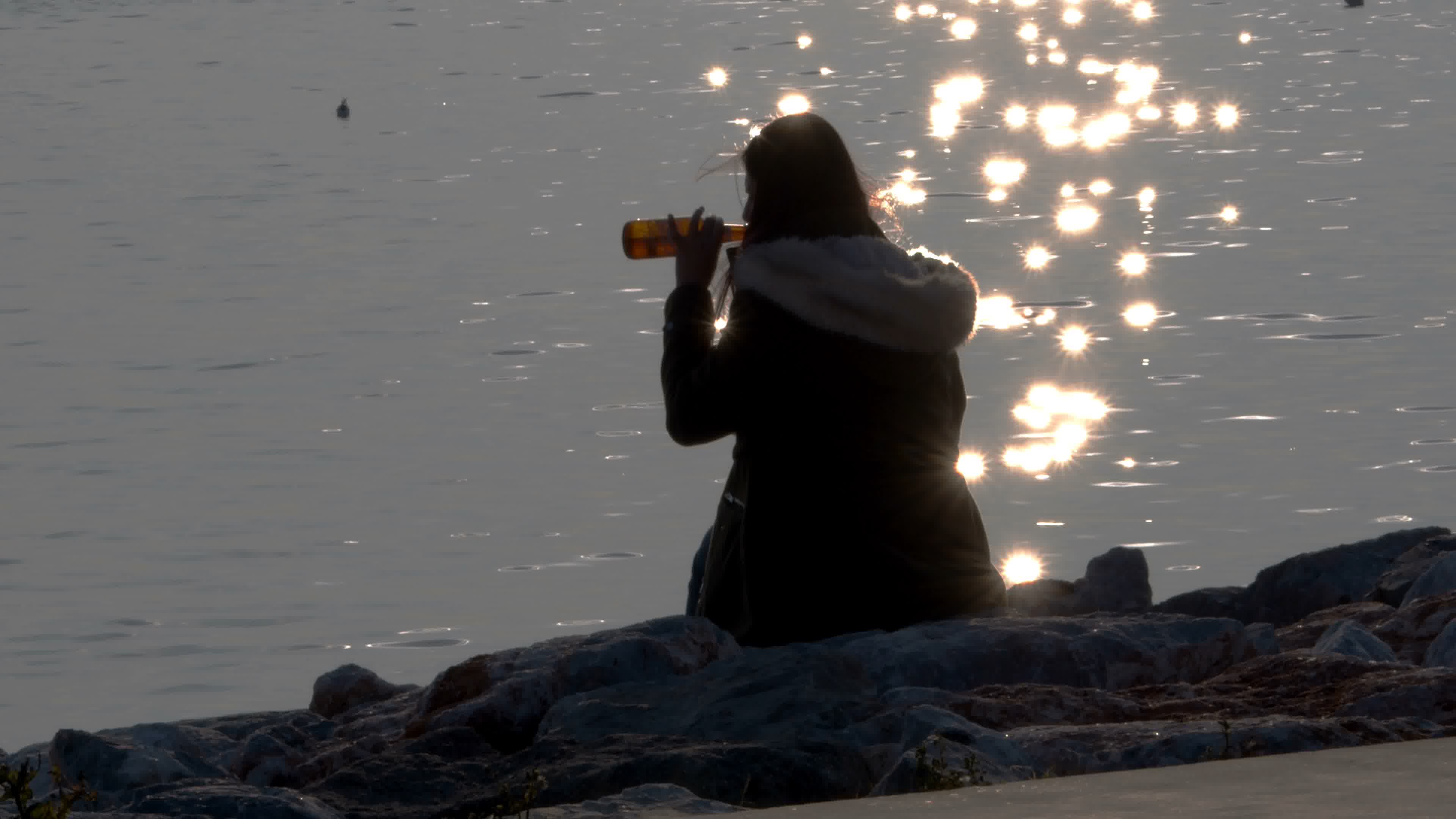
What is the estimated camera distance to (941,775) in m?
4.02

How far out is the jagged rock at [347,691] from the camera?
723 centimetres

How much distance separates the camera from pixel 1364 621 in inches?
254

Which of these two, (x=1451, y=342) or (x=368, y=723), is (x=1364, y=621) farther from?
(x=1451, y=342)

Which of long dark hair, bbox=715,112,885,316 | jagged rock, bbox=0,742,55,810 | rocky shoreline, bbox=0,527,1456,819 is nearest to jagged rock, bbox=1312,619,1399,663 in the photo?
rocky shoreline, bbox=0,527,1456,819

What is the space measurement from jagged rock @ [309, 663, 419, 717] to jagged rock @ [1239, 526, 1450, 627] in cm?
273

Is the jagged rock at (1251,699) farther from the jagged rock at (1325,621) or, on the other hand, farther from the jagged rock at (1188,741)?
the jagged rock at (1325,621)

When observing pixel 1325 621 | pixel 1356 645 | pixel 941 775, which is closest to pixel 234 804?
pixel 941 775

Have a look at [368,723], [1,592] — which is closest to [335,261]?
[1,592]

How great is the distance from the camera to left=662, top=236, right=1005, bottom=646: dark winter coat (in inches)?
207

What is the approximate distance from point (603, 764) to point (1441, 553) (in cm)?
315

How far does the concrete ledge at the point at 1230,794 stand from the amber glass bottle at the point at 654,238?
2125 mm

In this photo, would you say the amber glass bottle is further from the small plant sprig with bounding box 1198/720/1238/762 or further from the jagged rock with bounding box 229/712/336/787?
the small plant sprig with bounding box 1198/720/1238/762

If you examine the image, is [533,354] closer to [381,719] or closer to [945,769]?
[381,719]

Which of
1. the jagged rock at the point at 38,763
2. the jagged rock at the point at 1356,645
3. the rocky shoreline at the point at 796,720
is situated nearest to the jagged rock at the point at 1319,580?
the rocky shoreline at the point at 796,720
